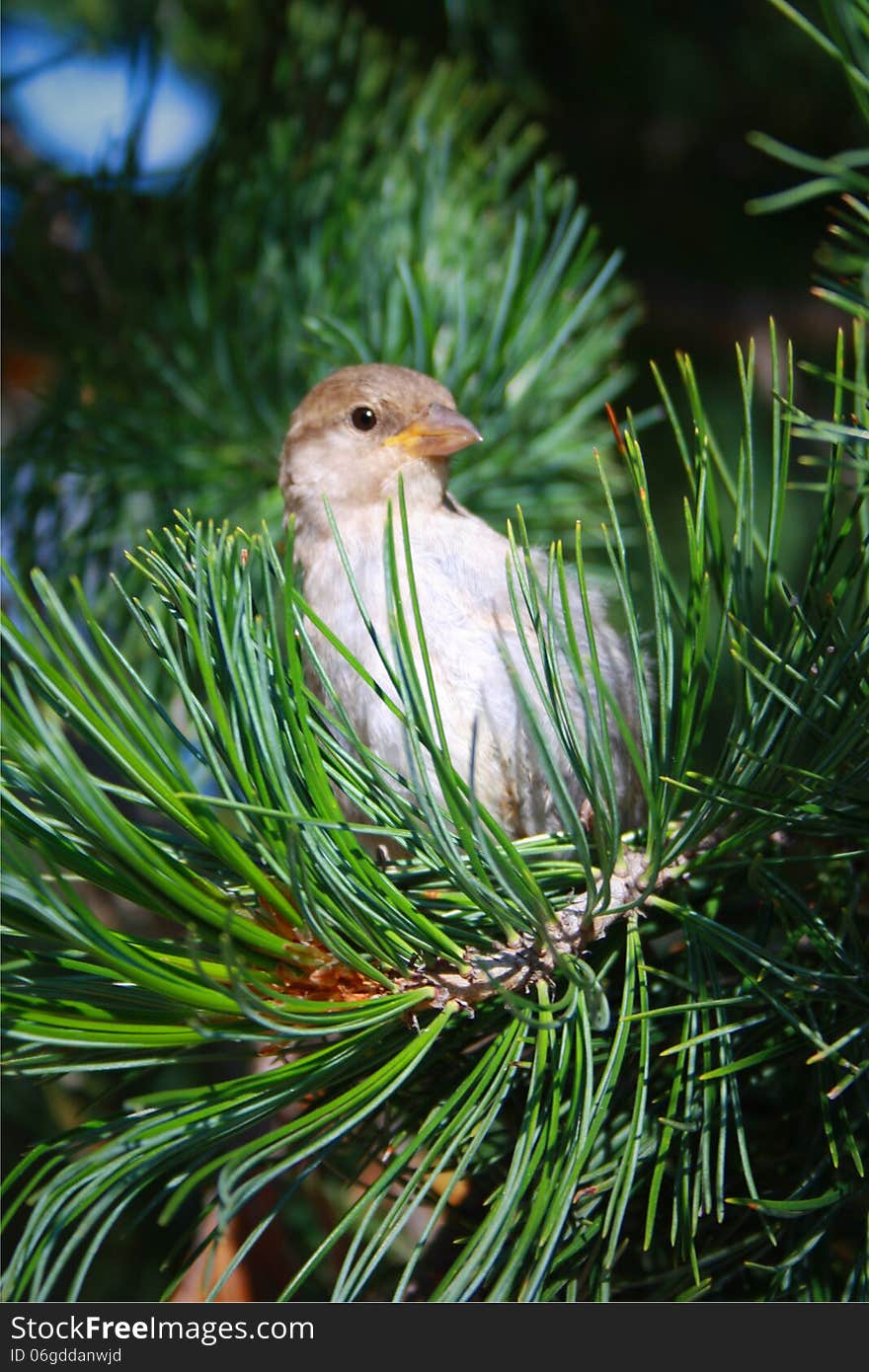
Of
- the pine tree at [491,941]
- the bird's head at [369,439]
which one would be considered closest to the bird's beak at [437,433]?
the bird's head at [369,439]

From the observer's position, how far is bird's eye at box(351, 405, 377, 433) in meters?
1.62

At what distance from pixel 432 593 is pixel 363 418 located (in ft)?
1.27

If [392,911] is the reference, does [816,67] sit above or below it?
above

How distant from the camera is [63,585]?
1.68m

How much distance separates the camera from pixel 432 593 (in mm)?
1365

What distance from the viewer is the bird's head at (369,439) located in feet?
5.19

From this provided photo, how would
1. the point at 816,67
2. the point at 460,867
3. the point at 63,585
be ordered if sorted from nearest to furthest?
the point at 460,867
the point at 63,585
the point at 816,67

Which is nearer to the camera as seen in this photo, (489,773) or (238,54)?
(489,773)

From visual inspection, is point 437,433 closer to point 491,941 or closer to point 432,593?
point 432,593

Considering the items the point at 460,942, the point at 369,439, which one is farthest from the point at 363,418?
the point at 460,942

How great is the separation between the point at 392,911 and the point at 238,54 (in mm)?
1679
